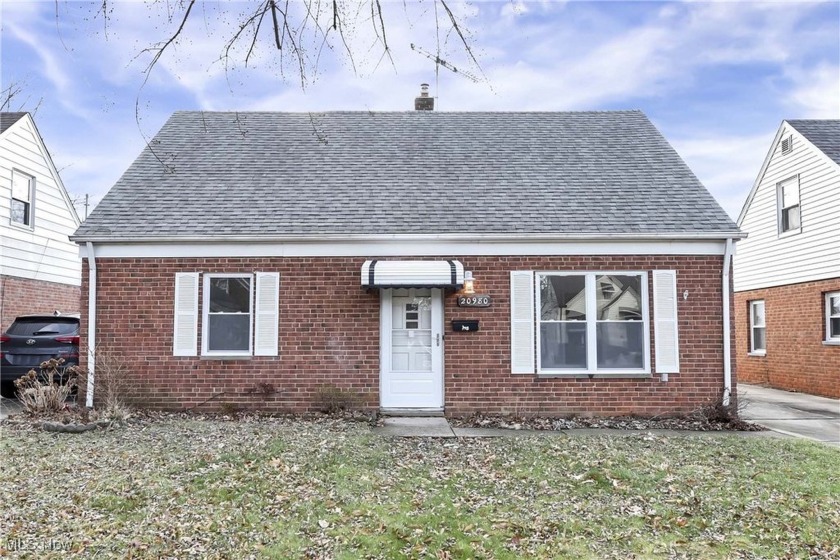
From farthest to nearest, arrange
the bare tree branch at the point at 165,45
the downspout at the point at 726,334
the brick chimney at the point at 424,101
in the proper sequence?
the brick chimney at the point at 424,101 → the downspout at the point at 726,334 → the bare tree branch at the point at 165,45

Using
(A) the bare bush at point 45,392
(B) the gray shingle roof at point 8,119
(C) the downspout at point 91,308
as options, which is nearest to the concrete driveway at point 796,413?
(C) the downspout at point 91,308

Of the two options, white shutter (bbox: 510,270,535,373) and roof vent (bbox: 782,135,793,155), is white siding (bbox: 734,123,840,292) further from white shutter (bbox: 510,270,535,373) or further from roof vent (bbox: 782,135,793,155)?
white shutter (bbox: 510,270,535,373)

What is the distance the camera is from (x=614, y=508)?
539cm

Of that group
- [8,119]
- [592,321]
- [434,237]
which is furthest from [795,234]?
[8,119]

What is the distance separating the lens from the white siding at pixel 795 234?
13.5 m

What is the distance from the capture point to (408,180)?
11641mm

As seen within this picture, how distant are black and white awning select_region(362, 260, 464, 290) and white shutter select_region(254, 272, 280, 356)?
1.61m

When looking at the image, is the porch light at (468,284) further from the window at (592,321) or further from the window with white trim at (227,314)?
the window with white trim at (227,314)

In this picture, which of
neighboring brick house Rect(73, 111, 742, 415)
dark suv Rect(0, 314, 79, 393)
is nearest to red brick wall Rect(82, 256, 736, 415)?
neighboring brick house Rect(73, 111, 742, 415)

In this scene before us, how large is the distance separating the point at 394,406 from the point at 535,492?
4526 millimetres

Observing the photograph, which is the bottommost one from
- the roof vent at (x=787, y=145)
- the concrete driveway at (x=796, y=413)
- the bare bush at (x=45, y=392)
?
the concrete driveway at (x=796, y=413)

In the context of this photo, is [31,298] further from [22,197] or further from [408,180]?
[408,180]

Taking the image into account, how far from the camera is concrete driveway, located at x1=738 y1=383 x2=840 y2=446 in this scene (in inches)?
366

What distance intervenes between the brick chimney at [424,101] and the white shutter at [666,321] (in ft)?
25.1
